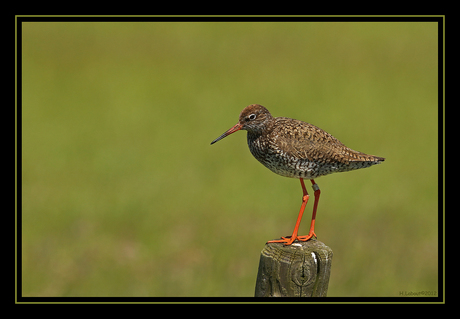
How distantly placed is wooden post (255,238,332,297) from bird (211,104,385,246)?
3.44 feet

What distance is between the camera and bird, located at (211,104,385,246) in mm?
6613

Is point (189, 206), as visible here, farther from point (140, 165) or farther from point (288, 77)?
point (288, 77)

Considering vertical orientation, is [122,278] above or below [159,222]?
below

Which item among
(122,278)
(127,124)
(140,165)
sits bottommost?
(122,278)

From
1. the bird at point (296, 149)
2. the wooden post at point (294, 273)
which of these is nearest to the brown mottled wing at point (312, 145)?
the bird at point (296, 149)

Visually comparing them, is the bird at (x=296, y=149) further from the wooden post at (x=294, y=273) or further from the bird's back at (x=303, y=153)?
the wooden post at (x=294, y=273)

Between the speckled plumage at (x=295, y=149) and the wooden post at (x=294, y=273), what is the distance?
1406 mm

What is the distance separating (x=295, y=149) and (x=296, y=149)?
12 millimetres

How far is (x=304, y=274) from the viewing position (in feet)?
17.7

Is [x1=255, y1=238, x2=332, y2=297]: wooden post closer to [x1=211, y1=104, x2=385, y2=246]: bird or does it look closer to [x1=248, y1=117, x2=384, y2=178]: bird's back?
[x1=211, y1=104, x2=385, y2=246]: bird

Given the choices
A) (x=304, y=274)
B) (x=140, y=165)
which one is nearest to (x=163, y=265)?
(x=140, y=165)

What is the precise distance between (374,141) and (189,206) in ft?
25.9

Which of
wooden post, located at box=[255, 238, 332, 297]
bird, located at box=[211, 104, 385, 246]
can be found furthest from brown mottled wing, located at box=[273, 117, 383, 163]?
wooden post, located at box=[255, 238, 332, 297]

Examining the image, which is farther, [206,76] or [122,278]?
[206,76]
